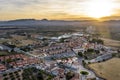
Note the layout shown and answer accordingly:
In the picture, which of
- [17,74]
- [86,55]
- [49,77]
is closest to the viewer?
[49,77]

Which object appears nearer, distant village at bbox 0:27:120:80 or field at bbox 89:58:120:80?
distant village at bbox 0:27:120:80

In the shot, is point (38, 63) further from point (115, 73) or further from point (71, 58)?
point (115, 73)

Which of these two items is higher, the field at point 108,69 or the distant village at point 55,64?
the distant village at point 55,64

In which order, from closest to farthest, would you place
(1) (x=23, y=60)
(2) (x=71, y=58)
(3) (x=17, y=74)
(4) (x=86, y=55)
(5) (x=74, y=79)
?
(5) (x=74, y=79) < (3) (x=17, y=74) < (1) (x=23, y=60) < (2) (x=71, y=58) < (4) (x=86, y=55)

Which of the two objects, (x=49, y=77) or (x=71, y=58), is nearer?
(x=49, y=77)

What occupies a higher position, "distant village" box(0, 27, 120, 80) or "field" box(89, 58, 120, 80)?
"distant village" box(0, 27, 120, 80)

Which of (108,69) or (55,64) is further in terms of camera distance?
(55,64)

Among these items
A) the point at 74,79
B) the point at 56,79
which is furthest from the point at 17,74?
the point at 74,79

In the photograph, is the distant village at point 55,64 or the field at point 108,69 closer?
the distant village at point 55,64
